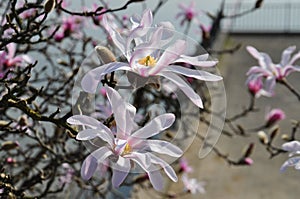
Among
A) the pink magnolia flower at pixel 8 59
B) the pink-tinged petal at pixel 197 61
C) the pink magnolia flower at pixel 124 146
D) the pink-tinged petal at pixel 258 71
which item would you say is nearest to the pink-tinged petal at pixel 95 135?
the pink magnolia flower at pixel 124 146

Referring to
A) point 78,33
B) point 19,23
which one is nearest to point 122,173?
point 19,23

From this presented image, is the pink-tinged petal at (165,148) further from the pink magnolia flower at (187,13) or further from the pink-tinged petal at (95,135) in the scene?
the pink magnolia flower at (187,13)

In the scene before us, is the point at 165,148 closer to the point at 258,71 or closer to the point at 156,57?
the point at 156,57

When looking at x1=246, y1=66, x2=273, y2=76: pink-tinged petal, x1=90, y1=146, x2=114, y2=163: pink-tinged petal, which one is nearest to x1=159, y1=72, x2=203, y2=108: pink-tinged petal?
x1=90, y1=146, x2=114, y2=163: pink-tinged petal

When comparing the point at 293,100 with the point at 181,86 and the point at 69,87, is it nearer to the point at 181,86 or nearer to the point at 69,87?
the point at 69,87

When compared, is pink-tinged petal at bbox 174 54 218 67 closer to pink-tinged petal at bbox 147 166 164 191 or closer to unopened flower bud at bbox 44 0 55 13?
pink-tinged petal at bbox 147 166 164 191

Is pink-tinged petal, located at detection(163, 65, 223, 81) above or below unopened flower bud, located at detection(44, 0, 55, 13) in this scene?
above
